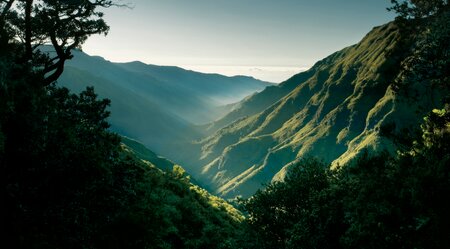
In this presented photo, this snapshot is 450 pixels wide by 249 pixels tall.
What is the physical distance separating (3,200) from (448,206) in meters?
21.6

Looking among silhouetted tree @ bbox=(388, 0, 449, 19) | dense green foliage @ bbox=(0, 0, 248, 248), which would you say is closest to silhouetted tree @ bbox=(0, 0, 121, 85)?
dense green foliage @ bbox=(0, 0, 248, 248)

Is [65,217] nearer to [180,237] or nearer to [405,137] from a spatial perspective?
[180,237]

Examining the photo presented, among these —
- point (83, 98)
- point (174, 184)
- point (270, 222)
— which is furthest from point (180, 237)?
point (83, 98)

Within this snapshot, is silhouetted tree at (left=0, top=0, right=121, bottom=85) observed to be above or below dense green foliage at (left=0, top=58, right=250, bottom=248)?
above

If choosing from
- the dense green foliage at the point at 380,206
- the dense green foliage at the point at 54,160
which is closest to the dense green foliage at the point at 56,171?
the dense green foliage at the point at 54,160

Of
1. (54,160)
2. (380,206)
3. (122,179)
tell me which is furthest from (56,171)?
(380,206)

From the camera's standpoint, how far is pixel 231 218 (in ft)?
152

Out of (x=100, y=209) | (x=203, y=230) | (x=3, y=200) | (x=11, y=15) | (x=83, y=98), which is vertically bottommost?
(x=203, y=230)

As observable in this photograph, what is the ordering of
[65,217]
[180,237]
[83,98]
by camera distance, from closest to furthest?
[65,217]
[83,98]
[180,237]

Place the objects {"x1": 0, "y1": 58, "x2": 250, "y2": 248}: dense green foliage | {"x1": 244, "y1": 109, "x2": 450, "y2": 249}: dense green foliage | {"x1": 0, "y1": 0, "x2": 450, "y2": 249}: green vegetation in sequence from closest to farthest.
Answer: {"x1": 0, "y1": 58, "x2": 250, "y2": 248}: dense green foliage → {"x1": 0, "y1": 0, "x2": 450, "y2": 249}: green vegetation → {"x1": 244, "y1": 109, "x2": 450, "y2": 249}: dense green foliage

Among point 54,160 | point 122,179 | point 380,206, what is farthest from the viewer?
point 380,206

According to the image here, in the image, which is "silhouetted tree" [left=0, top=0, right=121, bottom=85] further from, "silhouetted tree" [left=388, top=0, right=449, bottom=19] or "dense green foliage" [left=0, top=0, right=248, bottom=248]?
"silhouetted tree" [left=388, top=0, right=449, bottom=19]

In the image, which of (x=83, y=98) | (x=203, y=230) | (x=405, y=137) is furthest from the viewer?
(x=203, y=230)

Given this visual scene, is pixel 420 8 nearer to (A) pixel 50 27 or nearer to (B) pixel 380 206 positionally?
(B) pixel 380 206
